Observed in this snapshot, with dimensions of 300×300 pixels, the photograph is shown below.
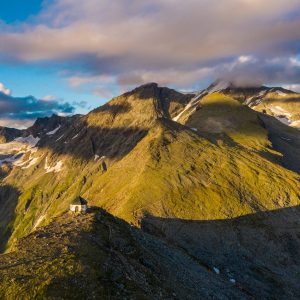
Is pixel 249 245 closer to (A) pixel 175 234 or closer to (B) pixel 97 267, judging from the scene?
(A) pixel 175 234

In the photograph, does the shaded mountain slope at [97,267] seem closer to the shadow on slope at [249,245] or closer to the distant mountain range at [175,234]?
the distant mountain range at [175,234]

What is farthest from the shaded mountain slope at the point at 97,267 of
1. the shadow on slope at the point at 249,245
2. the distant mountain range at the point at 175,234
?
the shadow on slope at the point at 249,245

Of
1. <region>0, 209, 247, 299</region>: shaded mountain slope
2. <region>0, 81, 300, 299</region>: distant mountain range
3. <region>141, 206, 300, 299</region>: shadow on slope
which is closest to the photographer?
<region>0, 209, 247, 299</region>: shaded mountain slope

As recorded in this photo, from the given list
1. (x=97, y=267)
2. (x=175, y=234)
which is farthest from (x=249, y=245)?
(x=97, y=267)

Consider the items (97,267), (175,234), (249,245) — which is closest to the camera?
(97,267)

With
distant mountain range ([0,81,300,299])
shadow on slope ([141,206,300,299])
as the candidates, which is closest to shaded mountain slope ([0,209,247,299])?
distant mountain range ([0,81,300,299])

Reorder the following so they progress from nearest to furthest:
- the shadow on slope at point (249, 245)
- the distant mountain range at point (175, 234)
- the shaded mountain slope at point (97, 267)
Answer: the shaded mountain slope at point (97, 267) < the distant mountain range at point (175, 234) < the shadow on slope at point (249, 245)

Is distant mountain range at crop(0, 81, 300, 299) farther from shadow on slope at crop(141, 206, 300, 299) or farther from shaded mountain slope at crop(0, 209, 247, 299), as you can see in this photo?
shadow on slope at crop(141, 206, 300, 299)

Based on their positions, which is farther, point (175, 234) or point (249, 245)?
point (249, 245)

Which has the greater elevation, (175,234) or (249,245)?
(175,234)

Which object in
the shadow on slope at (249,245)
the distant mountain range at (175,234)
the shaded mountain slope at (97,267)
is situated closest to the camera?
the shaded mountain slope at (97,267)
